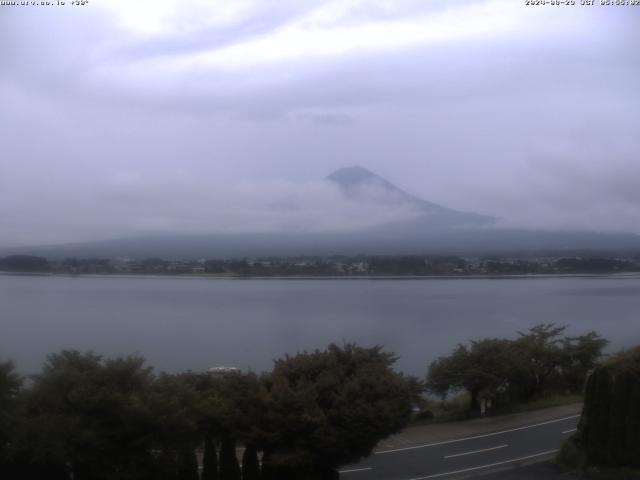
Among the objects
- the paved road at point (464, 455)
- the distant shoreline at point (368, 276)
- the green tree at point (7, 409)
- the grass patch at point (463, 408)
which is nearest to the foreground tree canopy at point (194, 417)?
the green tree at point (7, 409)

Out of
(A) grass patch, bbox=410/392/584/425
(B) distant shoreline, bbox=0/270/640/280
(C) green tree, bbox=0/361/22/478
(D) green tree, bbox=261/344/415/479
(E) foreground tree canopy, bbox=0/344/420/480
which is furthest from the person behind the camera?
(B) distant shoreline, bbox=0/270/640/280

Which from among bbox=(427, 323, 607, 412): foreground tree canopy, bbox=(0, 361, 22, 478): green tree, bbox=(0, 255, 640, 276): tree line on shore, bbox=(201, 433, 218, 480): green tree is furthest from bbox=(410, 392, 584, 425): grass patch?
bbox=(0, 255, 640, 276): tree line on shore

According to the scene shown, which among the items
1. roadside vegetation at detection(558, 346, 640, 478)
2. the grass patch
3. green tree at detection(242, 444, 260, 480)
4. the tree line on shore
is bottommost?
the grass patch

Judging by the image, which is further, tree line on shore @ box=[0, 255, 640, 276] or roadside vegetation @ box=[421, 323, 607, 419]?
tree line on shore @ box=[0, 255, 640, 276]

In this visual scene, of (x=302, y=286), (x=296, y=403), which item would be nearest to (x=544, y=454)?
(x=296, y=403)

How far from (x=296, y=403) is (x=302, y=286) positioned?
30.5 meters

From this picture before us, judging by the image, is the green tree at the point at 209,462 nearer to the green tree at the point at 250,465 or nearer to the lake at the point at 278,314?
the green tree at the point at 250,465

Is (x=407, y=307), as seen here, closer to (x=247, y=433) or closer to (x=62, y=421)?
(x=247, y=433)

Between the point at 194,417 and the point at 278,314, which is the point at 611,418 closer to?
the point at 194,417

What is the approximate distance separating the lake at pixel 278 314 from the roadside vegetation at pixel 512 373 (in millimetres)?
Answer: 2120

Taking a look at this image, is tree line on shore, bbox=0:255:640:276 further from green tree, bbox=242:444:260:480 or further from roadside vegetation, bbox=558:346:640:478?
green tree, bbox=242:444:260:480

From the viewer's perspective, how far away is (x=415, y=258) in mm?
43750

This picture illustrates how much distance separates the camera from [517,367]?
21172mm

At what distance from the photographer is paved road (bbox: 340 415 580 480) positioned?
14734mm
